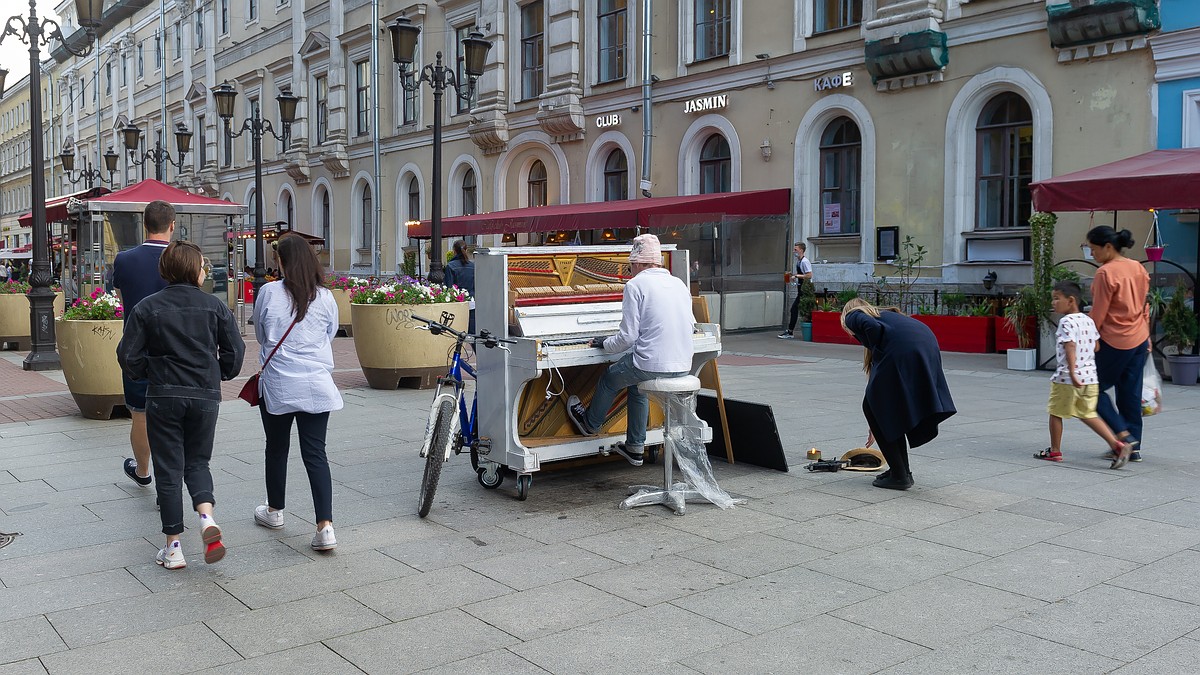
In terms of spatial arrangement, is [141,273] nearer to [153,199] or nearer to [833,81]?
[833,81]

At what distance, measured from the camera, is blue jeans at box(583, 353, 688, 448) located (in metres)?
6.63

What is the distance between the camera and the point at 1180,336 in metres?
12.6

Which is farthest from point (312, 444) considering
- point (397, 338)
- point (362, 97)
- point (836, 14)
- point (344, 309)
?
point (362, 97)

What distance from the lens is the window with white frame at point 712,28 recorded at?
21.4 m

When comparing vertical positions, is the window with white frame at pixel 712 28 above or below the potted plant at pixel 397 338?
above

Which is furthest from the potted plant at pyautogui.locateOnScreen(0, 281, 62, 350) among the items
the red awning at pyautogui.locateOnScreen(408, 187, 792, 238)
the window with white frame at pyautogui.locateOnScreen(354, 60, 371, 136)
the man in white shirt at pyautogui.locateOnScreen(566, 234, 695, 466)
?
the window with white frame at pyautogui.locateOnScreen(354, 60, 371, 136)

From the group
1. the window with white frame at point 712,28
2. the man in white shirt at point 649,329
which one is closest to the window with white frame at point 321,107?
the window with white frame at point 712,28

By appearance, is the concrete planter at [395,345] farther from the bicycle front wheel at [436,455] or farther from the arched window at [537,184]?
the arched window at [537,184]

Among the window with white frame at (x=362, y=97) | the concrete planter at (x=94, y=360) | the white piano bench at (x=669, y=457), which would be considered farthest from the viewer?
the window with white frame at (x=362, y=97)

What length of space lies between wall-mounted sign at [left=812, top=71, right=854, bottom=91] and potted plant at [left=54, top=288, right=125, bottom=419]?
12913 millimetres

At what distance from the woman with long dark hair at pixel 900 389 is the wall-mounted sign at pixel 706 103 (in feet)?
48.4

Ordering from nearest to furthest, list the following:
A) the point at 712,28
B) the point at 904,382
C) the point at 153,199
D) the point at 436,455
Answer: the point at 436,455 < the point at 904,382 < the point at 153,199 < the point at 712,28

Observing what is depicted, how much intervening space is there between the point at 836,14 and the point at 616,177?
7.04 m

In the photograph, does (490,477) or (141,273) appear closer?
(141,273)
